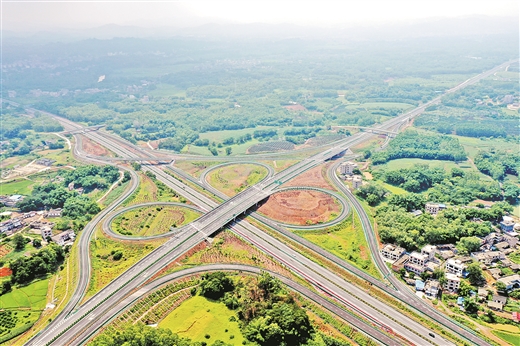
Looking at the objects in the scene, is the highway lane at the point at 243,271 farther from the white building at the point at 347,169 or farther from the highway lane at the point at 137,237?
the white building at the point at 347,169

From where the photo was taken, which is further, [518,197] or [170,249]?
[518,197]

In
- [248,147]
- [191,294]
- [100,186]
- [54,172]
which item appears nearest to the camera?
[191,294]

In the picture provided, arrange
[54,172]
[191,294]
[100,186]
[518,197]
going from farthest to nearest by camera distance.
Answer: [54,172]
[100,186]
[518,197]
[191,294]

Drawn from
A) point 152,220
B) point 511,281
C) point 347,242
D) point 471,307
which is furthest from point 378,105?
point 471,307

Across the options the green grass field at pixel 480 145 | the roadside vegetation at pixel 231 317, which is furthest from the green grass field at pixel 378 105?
the roadside vegetation at pixel 231 317

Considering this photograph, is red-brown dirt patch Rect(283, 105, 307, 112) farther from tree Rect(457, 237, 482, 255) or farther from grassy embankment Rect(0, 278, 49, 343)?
grassy embankment Rect(0, 278, 49, 343)

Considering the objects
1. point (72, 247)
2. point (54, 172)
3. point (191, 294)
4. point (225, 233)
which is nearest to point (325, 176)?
point (225, 233)

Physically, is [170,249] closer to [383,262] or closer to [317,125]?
[383,262]
